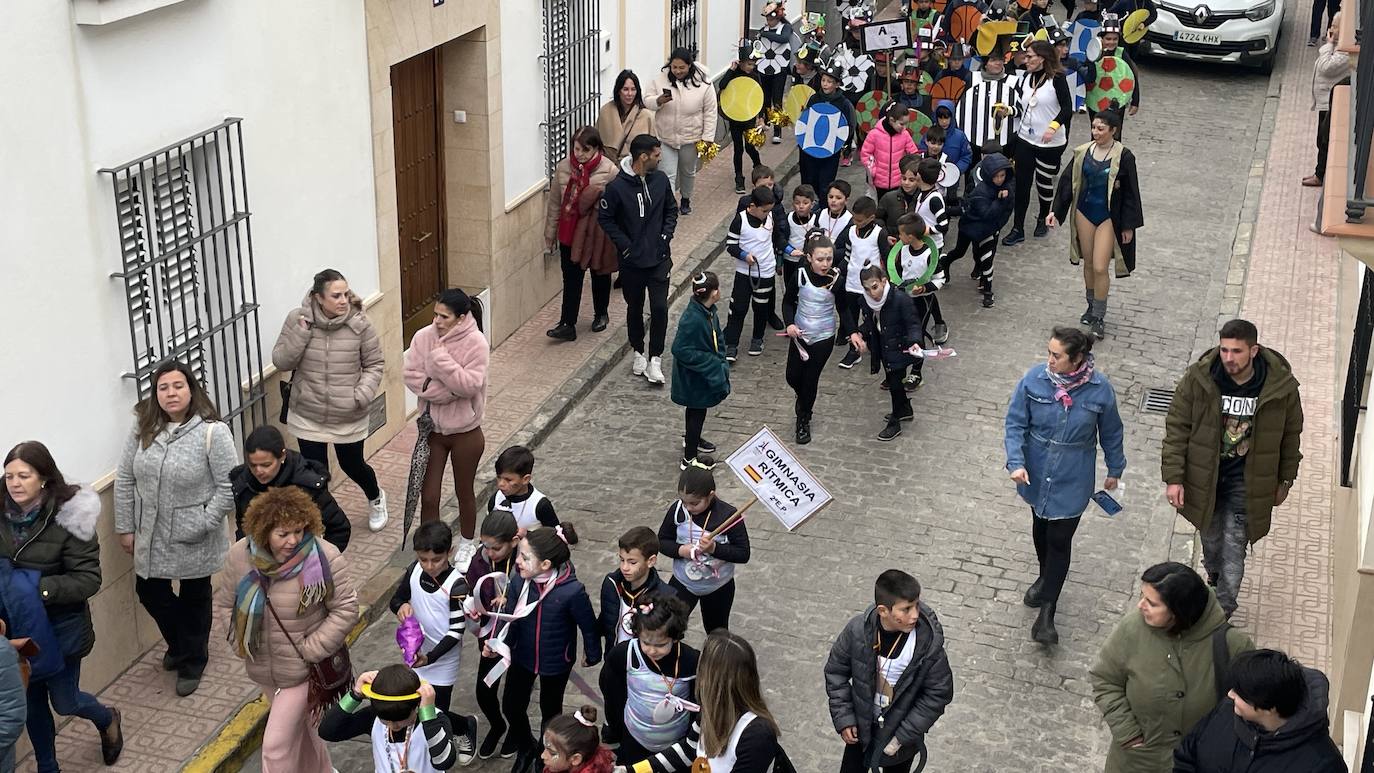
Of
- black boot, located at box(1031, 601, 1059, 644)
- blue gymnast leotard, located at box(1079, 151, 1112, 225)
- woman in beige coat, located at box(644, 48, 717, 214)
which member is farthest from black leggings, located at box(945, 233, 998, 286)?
black boot, located at box(1031, 601, 1059, 644)

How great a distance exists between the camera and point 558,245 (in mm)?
13953

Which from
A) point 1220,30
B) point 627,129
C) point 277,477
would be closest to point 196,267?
point 277,477

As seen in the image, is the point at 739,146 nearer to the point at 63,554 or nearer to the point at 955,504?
the point at 955,504

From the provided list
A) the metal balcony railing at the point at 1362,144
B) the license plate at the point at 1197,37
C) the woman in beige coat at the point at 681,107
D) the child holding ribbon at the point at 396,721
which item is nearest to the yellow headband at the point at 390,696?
the child holding ribbon at the point at 396,721

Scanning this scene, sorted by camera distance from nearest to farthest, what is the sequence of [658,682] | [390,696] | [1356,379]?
[390,696] → [658,682] → [1356,379]

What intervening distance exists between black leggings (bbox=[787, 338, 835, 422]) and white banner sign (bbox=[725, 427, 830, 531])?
10.6ft

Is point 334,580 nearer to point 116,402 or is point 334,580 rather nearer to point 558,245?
point 116,402

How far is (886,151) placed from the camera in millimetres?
14375

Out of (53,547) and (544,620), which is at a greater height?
(53,547)

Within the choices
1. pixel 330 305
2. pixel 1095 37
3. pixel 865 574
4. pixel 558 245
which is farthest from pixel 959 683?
pixel 1095 37

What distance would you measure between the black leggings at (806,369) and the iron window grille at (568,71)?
→ 11.3 ft

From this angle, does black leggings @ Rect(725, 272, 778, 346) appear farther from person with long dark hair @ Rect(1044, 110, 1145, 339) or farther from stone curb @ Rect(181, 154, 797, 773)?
person with long dark hair @ Rect(1044, 110, 1145, 339)

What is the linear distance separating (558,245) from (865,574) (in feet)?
16.8

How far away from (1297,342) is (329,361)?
8.08m
